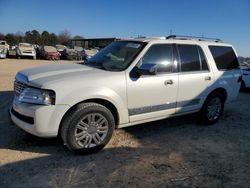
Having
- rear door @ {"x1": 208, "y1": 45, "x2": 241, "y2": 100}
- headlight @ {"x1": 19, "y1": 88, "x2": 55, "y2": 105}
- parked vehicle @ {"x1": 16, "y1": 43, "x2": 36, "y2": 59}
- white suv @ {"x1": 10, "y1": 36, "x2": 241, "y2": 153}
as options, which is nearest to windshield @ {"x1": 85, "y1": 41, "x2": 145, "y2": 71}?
white suv @ {"x1": 10, "y1": 36, "x2": 241, "y2": 153}

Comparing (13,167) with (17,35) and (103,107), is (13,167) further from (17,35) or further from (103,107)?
(17,35)

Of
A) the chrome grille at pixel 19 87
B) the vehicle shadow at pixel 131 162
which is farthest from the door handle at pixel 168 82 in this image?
the chrome grille at pixel 19 87

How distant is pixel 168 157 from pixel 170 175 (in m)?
0.61

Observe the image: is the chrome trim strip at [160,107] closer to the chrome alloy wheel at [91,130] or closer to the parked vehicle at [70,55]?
the chrome alloy wheel at [91,130]

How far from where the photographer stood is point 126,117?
469cm

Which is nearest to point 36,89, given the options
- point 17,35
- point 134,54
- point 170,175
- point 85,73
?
point 85,73

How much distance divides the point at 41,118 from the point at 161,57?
7.96ft

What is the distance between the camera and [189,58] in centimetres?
558

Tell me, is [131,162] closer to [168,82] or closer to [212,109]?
[168,82]

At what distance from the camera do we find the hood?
4027 mm

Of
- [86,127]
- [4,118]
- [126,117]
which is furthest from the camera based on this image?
[4,118]

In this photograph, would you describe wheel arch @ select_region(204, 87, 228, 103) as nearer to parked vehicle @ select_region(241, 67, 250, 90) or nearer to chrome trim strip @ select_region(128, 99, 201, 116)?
chrome trim strip @ select_region(128, 99, 201, 116)

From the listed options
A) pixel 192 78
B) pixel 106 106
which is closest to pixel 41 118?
pixel 106 106

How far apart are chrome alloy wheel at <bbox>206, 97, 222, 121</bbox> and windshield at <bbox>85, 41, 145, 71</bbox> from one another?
233 cm
